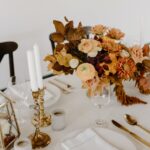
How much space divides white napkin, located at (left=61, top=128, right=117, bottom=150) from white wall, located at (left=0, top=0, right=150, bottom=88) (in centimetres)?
138

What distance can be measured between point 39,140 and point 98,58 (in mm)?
377

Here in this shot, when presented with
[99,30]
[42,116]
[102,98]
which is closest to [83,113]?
[102,98]

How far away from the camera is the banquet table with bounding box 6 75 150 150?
1.15 meters

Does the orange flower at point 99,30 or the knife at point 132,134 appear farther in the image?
the orange flower at point 99,30

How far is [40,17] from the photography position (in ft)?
9.07

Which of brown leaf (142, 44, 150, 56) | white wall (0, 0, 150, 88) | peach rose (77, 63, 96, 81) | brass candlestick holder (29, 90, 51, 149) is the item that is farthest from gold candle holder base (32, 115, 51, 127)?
white wall (0, 0, 150, 88)

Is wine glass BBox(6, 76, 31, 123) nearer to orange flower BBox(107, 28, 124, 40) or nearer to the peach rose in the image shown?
the peach rose

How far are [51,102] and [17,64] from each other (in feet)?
4.95

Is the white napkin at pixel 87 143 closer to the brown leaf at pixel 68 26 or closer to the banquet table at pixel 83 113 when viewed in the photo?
the banquet table at pixel 83 113

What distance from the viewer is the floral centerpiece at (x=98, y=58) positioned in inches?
43.8

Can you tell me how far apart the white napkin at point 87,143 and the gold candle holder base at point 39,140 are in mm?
75

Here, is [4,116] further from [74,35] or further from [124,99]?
[124,99]

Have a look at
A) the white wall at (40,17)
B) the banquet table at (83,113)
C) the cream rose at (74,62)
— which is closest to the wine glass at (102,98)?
the banquet table at (83,113)

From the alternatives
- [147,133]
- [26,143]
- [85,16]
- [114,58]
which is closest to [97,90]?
[114,58]
